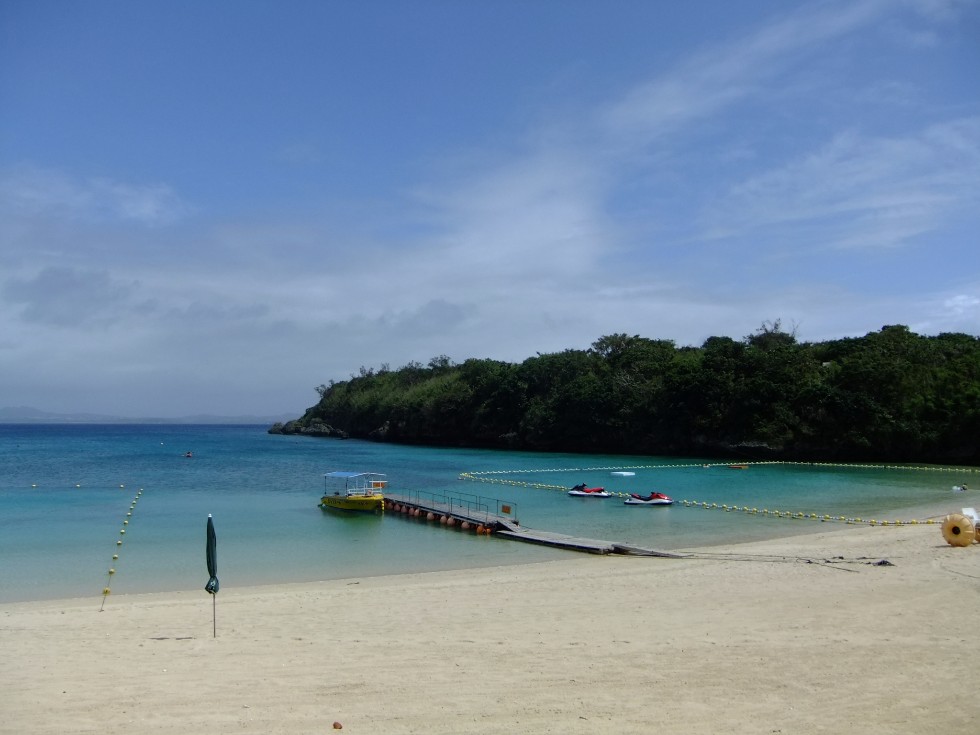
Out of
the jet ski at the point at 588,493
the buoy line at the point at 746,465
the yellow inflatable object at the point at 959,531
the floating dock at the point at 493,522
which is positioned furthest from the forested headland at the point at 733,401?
the yellow inflatable object at the point at 959,531

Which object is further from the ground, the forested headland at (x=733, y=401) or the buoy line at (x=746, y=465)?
the forested headland at (x=733, y=401)

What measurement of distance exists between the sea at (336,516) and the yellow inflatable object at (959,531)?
20.4 feet

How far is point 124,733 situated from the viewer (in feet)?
23.3

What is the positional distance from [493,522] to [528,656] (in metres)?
16.3

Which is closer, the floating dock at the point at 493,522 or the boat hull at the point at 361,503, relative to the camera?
the floating dock at the point at 493,522

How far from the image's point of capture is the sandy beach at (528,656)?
24.4 ft

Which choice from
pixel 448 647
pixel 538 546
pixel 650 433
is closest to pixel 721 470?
pixel 650 433

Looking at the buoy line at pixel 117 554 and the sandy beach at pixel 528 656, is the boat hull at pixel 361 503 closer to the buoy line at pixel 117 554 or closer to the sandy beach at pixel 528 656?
the buoy line at pixel 117 554

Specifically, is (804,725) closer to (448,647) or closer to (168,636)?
(448,647)

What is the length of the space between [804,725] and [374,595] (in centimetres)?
976

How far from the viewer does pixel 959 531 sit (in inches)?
719

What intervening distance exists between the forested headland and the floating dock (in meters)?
35.7

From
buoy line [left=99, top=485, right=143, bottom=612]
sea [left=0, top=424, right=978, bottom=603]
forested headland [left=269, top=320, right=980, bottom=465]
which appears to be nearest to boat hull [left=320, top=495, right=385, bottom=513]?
sea [left=0, top=424, right=978, bottom=603]

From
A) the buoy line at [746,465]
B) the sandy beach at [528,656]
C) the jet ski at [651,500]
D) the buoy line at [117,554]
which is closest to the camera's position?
the sandy beach at [528,656]
